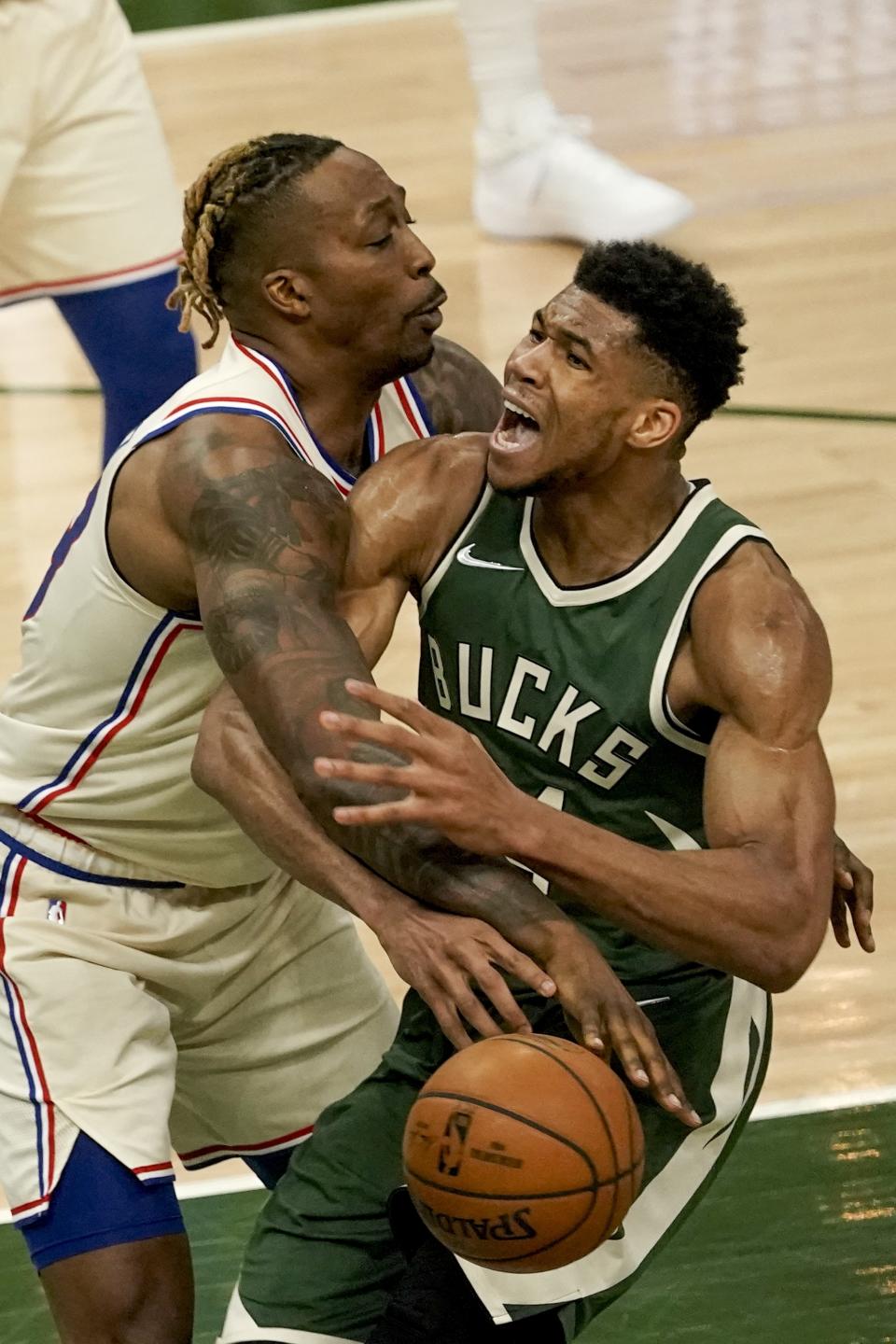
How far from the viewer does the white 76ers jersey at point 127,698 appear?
3.12 m

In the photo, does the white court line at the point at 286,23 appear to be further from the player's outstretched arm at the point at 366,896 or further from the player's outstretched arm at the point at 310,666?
the player's outstretched arm at the point at 366,896

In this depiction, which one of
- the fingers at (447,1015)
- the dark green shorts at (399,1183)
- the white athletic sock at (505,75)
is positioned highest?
the fingers at (447,1015)

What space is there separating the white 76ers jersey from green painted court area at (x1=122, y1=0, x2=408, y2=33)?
25.8ft

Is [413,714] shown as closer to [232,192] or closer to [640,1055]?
[640,1055]

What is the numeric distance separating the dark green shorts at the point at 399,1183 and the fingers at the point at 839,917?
0.18 metres

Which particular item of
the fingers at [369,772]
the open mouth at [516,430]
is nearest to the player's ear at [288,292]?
the open mouth at [516,430]

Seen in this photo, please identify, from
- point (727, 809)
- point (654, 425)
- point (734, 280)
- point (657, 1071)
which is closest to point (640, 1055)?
point (657, 1071)

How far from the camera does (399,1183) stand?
2990mm

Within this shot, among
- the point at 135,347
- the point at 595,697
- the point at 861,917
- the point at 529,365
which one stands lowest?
the point at 861,917

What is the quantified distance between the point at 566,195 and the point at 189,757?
511 cm

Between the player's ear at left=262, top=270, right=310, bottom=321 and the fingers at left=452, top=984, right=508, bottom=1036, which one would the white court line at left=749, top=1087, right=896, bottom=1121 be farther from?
the player's ear at left=262, top=270, right=310, bottom=321

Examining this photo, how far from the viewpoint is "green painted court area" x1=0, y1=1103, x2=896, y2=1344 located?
354 centimetres

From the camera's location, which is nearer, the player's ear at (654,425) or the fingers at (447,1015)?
the fingers at (447,1015)

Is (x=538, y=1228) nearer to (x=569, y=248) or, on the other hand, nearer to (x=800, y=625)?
(x=800, y=625)
